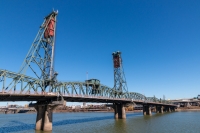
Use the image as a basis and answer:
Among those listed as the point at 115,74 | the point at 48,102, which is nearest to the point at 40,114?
the point at 48,102

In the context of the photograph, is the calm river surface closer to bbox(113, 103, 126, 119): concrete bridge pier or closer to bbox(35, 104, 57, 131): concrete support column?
bbox(35, 104, 57, 131): concrete support column

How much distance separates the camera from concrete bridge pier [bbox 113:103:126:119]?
90500mm

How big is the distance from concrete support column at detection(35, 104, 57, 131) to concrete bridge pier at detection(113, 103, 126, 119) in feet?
161

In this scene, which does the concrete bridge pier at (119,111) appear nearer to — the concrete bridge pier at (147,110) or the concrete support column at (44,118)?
the concrete bridge pier at (147,110)

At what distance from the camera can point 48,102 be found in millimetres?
51344

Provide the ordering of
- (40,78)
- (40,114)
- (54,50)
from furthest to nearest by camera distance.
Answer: (54,50)
(40,78)
(40,114)

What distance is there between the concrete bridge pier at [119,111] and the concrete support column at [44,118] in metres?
49.1

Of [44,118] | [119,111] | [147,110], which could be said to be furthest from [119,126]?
[147,110]

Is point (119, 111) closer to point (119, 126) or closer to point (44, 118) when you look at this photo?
point (119, 126)

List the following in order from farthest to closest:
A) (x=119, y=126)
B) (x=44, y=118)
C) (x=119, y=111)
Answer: (x=119, y=111), (x=119, y=126), (x=44, y=118)

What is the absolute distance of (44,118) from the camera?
4878 centimetres

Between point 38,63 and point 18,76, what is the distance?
1325 centimetres

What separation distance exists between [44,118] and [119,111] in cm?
5464

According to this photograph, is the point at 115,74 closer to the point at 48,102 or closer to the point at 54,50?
the point at 54,50
